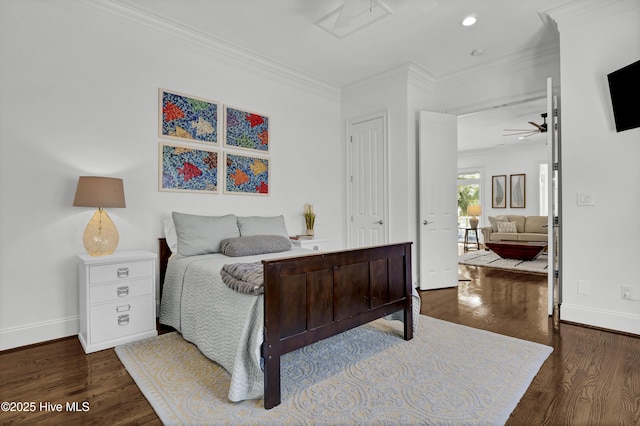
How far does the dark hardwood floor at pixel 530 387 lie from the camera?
5.49ft

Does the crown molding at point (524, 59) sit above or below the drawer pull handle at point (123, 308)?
above

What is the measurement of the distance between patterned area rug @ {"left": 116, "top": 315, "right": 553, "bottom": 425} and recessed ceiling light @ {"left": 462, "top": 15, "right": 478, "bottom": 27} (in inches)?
114

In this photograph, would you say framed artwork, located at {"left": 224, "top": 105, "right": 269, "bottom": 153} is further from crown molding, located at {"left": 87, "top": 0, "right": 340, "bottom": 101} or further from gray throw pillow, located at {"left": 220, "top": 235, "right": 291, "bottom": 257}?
gray throw pillow, located at {"left": 220, "top": 235, "right": 291, "bottom": 257}

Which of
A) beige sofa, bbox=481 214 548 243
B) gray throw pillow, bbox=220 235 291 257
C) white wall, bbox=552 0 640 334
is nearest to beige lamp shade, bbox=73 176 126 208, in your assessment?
gray throw pillow, bbox=220 235 291 257

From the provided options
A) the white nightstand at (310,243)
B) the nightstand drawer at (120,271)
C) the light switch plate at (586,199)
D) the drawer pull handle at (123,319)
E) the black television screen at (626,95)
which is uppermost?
the black television screen at (626,95)

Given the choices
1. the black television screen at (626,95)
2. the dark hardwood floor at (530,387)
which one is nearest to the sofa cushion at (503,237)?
the dark hardwood floor at (530,387)

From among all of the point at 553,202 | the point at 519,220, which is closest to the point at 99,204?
the point at 553,202

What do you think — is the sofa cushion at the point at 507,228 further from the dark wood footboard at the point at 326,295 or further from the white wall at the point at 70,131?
the white wall at the point at 70,131

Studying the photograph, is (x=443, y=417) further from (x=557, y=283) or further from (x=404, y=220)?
(x=404, y=220)

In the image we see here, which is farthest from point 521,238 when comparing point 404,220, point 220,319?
point 220,319

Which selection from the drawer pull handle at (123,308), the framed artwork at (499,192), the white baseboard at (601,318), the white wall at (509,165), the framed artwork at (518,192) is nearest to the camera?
the drawer pull handle at (123,308)

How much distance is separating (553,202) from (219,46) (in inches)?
148

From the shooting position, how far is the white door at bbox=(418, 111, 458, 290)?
14.4ft

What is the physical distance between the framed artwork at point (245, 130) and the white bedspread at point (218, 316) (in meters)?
1.47
